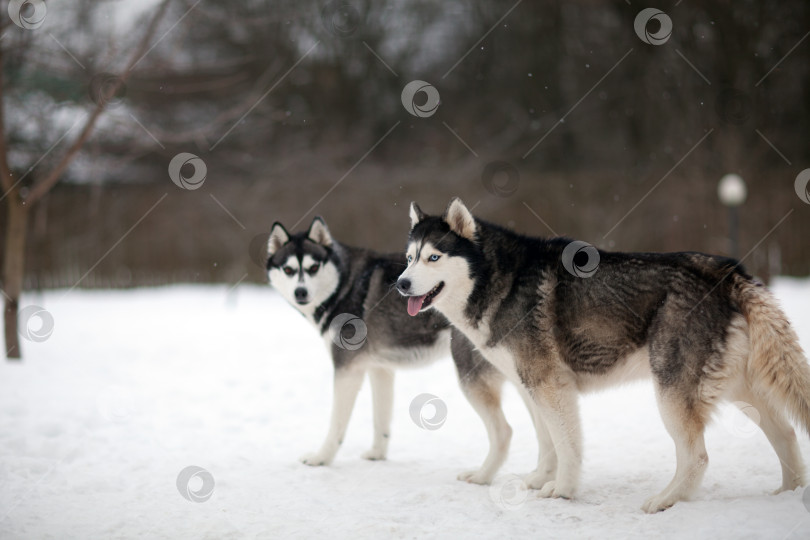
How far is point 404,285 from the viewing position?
3.92 metres

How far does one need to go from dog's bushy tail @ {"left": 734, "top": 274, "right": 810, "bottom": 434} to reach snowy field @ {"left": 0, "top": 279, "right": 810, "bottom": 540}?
1.25ft

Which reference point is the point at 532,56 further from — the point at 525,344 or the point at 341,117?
the point at 525,344

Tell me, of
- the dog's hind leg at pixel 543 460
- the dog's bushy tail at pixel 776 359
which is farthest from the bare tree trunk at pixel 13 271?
the dog's bushy tail at pixel 776 359

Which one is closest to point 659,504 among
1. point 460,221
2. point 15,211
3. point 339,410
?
point 460,221

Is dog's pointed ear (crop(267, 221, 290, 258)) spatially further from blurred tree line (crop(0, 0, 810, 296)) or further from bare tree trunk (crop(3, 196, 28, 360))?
blurred tree line (crop(0, 0, 810, 296))

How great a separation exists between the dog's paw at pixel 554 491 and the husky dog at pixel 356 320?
0.73 meters

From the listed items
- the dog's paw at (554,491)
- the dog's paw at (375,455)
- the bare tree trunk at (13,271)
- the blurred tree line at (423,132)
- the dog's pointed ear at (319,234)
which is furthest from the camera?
the blurred tree line at (423,132)

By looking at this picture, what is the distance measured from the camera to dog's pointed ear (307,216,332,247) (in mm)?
5410

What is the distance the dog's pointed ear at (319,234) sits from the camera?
541cm

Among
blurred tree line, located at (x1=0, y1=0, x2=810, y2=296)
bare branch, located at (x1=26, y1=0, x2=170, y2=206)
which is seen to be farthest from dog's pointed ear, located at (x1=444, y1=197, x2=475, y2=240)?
blurred tree line, located at (x1=0, y1=0, x2=810, y2=296)

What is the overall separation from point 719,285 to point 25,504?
14.5ft

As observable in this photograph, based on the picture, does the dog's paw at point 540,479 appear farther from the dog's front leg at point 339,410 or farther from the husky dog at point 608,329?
the dog's front leg at point 339,410

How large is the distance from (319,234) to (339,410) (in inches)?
58.6

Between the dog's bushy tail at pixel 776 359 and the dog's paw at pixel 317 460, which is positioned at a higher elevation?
the dog's bushy tail at pixel 776 359
